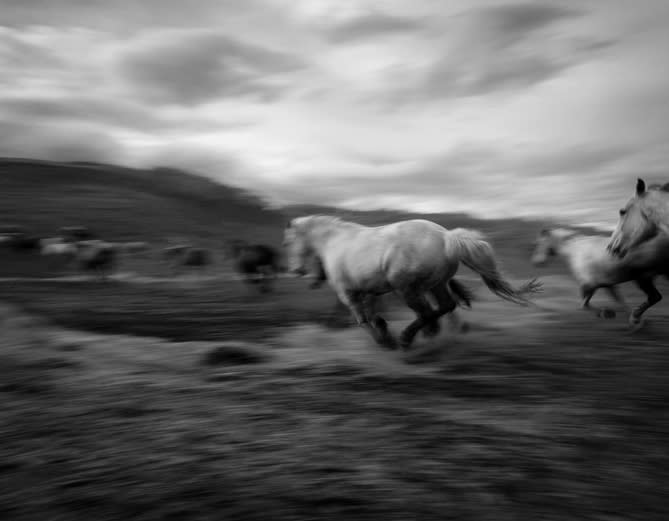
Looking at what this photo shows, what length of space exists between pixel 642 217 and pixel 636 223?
8 centimetres

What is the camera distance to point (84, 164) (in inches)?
1975

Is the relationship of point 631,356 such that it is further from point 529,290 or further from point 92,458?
point 92,458

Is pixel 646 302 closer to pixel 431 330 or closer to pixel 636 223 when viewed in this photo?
pixel 636 223

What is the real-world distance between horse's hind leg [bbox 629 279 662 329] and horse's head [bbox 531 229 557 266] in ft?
10.4

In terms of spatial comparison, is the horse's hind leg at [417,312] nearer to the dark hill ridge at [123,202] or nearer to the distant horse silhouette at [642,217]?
the distant horse silhouette at [642,217]

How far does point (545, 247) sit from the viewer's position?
31.8 ft

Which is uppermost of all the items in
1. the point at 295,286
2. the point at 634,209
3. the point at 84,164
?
the point at 84,164

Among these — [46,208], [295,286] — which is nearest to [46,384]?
[295,286]

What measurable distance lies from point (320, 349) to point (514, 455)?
304 cm

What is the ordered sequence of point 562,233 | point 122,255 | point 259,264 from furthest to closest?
point 122,255 → point 259,264 → point 562,233

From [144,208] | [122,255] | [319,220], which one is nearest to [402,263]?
[319,220]

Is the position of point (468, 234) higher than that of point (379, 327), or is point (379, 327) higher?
point (468, 234)

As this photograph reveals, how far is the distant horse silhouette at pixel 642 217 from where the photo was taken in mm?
4648

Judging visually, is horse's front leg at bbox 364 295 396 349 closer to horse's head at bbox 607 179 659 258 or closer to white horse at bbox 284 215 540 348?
white horse at bbox 284 215 540 348
